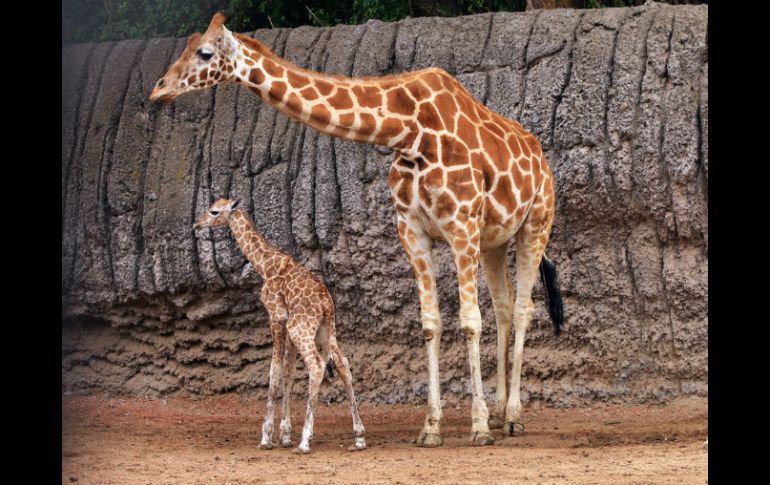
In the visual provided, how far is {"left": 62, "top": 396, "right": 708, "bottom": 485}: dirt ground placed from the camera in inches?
219

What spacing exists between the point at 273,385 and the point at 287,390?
15 cm

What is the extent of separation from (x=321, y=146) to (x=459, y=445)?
2.67m

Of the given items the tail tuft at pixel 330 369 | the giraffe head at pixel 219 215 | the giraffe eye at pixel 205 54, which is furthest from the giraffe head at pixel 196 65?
the tail tuft at pixel 330 369

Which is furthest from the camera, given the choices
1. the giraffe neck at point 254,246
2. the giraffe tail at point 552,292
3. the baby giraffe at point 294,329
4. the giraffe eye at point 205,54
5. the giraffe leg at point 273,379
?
the giraffe tail at point 552,292

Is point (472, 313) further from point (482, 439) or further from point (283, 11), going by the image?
point (283, 11)

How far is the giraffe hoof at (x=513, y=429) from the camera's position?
23.1 feet

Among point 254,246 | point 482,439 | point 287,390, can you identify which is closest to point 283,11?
point 254,246

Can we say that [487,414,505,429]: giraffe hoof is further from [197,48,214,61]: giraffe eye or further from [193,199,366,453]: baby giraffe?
[197,48,214,61]: giraffe eye

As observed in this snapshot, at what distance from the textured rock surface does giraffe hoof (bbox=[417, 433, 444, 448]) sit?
155cm

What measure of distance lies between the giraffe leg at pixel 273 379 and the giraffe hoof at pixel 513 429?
1477mm

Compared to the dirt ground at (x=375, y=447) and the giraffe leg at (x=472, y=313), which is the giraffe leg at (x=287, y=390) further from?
the giraffe leg at (x=472, y=313)

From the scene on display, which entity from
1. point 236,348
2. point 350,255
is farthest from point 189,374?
point 350,255

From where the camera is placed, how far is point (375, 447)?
6.63m

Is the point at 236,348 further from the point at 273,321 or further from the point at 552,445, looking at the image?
the point at 552,445
